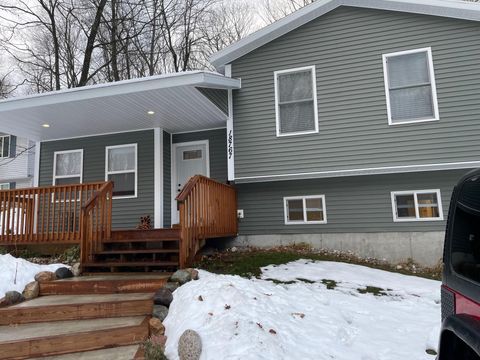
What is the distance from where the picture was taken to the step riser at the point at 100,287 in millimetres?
4895

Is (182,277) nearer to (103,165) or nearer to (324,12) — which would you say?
(103,165)

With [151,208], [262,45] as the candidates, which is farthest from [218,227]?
[262,45]

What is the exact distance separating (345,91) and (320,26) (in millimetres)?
1605

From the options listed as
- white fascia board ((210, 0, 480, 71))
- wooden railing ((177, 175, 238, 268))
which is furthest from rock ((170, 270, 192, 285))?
white fascia board ((210, 0, 480, 71))

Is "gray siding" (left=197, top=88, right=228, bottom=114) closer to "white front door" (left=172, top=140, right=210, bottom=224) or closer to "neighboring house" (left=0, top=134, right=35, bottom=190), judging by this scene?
"white front door" (left=172, top=140, right=210, bottom=224)

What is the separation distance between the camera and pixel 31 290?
197 inches

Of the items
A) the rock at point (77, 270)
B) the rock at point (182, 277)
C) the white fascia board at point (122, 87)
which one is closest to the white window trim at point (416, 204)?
the white fascia board at point (122, 87)

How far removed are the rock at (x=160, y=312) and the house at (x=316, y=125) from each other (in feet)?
6.89

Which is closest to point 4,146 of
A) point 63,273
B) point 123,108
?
point 123,108

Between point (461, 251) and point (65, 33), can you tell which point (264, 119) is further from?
point (65, 33)

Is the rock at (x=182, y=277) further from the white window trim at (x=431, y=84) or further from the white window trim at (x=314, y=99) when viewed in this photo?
the white window trim at (x=431, y=84)

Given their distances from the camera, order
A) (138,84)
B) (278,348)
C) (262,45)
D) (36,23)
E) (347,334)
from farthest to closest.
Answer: (36,23) < (262,45) < (138,84) < (347,334) < (278,348)

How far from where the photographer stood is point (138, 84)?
22.3ft

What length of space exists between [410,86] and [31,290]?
7612 mm
